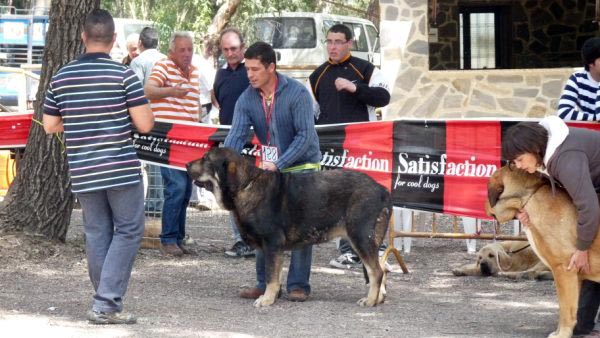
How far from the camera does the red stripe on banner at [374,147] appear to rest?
990 cm

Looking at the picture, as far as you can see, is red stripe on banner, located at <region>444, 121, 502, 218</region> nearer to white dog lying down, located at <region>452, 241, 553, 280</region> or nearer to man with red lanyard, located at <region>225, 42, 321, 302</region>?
white dog lying down, located at <region>452, 241, 553, 280</region>

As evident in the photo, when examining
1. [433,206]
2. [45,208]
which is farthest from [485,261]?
[45,208]

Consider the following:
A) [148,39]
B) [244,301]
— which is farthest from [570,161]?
[148,39]

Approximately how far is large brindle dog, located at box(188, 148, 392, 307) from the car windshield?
58.6 feet

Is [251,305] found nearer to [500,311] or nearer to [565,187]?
[500,311]

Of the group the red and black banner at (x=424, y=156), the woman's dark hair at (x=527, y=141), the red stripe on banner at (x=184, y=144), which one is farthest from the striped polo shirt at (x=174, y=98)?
the woman's dark hair at (x=527, y=141)

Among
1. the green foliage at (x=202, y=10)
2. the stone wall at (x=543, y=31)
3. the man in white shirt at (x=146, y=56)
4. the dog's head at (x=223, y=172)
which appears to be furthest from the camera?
the green foliage at (x=202, y=10)

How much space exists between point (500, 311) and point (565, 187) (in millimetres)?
1903

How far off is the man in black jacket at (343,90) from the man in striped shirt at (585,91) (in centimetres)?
172

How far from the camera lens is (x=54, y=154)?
33.4 feet

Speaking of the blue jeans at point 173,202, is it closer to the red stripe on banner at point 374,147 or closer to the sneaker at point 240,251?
the sneaker at point 240,251

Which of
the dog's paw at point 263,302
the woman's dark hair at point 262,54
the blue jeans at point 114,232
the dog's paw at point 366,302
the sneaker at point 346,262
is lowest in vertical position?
the sneaker at point 346,262

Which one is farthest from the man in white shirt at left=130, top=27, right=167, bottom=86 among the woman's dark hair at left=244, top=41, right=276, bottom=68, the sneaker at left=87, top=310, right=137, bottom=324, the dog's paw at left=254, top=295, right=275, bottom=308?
the sneaker at left=87, top=310, right=137, bottom=324

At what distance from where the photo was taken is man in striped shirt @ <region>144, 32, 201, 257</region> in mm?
10500
